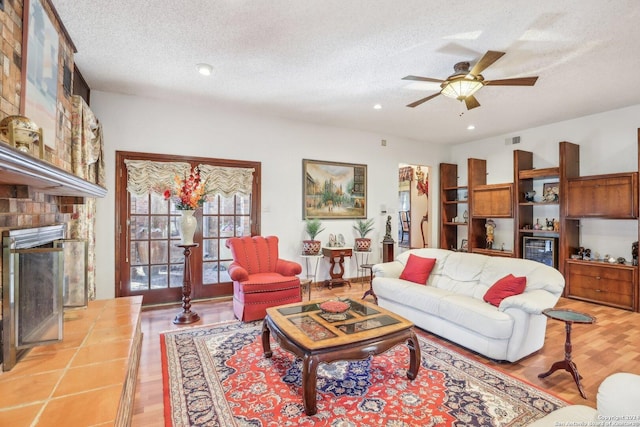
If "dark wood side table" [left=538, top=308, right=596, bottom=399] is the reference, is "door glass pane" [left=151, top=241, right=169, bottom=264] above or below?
above

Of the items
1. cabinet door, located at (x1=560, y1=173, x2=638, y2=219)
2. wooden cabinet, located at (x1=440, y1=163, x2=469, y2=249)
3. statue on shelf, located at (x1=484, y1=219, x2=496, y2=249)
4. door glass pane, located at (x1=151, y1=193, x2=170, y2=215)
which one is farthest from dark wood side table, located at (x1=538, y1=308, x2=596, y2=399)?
door glass pane, located at (x1=151, y1=193, x2=170, y2=215)

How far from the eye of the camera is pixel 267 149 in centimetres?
502

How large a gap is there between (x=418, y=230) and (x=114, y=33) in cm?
682

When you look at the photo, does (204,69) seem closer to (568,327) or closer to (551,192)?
(568,327)

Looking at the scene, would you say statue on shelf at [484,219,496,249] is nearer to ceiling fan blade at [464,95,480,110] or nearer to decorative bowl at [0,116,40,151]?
ceiling fan blade at [464,95,480,110]

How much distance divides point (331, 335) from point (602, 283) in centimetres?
457

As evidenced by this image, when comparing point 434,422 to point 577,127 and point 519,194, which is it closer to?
point 519,194

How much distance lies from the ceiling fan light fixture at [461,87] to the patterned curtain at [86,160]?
352 centimetres

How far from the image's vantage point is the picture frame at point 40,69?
198 cm

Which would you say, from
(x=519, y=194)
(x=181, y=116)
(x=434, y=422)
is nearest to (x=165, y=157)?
(x=181, y=116)

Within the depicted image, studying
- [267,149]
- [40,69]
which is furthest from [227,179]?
[40,69]

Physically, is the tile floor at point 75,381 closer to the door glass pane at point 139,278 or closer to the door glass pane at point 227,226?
the door glass pane at point 139,278

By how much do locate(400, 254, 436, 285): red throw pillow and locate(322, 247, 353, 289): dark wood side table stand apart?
1.51 metres

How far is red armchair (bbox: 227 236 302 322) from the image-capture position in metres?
3.55
